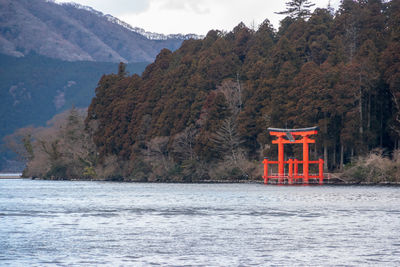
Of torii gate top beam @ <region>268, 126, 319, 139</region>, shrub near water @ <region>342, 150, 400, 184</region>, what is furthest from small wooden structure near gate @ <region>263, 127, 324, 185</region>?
shrub near water @ <region>342, 150, 400, 184</region>

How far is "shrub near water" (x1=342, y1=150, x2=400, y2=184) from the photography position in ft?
196

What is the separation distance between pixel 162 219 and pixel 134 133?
56.0 m

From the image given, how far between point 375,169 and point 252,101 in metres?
17.3

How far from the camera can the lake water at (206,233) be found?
826 inches

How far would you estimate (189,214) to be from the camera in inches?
1394

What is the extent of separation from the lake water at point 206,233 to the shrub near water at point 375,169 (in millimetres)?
17402

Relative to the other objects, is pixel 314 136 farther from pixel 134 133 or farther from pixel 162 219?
pixel 162 219

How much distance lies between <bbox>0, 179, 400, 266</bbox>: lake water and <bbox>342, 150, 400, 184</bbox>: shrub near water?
17.4 metres

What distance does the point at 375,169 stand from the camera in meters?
61.0

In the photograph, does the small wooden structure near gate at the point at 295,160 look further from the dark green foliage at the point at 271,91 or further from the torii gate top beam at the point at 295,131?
the dark green foliage at the point at 271,91

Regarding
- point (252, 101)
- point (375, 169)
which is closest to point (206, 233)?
point (375, 169)

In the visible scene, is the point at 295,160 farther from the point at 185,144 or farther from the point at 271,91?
the point at 185,144

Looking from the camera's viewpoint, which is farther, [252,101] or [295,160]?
[252,101]

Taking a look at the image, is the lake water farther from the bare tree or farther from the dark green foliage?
the bare tree
